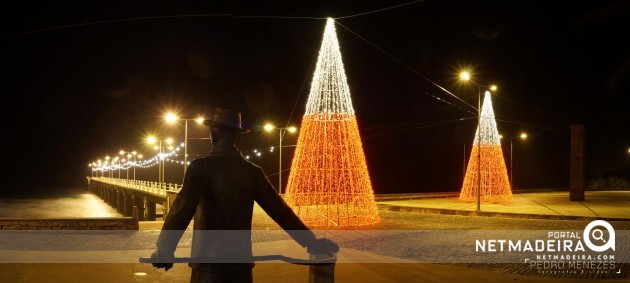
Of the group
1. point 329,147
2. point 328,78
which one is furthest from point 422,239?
point 328,78

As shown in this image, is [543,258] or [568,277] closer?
[568,277]

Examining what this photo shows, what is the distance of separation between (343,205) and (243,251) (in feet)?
55.3

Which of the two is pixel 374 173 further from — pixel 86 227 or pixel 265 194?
pixel 265 194

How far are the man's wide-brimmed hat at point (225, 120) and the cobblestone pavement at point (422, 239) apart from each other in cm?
879

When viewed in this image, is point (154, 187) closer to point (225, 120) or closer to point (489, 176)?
point (489, 176)

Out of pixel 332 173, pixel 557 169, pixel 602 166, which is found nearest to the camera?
pixel 332 173

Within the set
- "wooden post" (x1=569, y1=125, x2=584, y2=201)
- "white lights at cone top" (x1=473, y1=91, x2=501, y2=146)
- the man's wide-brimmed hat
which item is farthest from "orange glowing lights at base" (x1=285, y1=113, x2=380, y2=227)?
"wooden post" (x1=569, y1=125, x2=584, y2=201)

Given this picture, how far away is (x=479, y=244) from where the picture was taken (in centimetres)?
1552

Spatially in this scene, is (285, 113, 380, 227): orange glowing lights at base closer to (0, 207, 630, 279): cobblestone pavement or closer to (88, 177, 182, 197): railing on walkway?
(0, 207, 630, 279): cobblestone pavement

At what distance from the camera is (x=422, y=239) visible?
657 inches

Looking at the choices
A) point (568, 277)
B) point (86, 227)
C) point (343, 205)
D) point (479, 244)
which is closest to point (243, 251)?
point (568, 277)

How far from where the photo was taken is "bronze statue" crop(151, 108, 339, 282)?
12.4 feet

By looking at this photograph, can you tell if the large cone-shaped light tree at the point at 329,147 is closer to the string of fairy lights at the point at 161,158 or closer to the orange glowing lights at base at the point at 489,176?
the orange glowing lights at base at the point at 489,176

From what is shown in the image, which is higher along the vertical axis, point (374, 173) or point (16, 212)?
point (374, 173)
